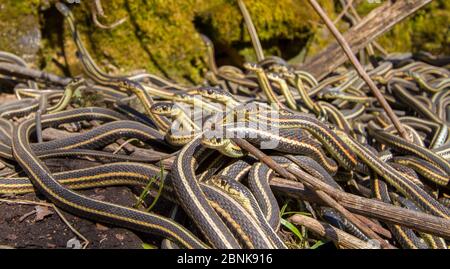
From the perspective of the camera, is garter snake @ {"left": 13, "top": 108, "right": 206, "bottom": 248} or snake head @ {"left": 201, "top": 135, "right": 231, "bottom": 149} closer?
garter snake @ {"left": 13, "top": 108, "right": 206, "bottom": 248}

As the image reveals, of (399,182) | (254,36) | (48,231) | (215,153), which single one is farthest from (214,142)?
(254,36)

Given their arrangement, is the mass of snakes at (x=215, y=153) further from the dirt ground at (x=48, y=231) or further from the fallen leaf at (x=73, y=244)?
the fallen leaf at (x=73, y=244)

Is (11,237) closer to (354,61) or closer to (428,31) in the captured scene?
(354,61)

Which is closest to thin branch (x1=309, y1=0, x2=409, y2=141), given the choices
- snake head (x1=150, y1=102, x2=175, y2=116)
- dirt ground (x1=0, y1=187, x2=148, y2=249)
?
snake head (x1=150, y1=102, x2=175, y2=116)

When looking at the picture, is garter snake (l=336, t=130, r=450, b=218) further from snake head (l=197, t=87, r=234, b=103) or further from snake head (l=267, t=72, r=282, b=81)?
snake head (l=267, t=72, r=282, b=81)

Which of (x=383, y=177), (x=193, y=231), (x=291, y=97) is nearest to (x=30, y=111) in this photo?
(x=193, y=231)

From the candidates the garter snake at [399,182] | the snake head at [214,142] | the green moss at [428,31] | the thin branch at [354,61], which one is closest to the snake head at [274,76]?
the thin branch at [354,61]

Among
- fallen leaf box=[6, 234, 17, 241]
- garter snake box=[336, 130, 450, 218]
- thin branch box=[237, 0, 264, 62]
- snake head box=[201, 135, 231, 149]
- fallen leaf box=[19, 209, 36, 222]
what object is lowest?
garter snake box=[336, 130, 450, 218]
